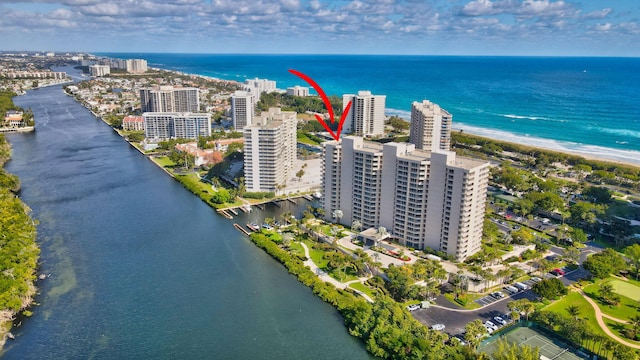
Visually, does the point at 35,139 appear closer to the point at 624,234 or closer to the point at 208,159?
the point at 208,159

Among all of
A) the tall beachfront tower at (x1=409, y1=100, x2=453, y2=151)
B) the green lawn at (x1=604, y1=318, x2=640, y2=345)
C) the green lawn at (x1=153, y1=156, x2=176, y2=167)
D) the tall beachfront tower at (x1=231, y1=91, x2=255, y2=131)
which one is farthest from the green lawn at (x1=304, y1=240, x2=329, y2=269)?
the tall beachfront tower at (x1=231, y1=91, x2=255, y2=131)

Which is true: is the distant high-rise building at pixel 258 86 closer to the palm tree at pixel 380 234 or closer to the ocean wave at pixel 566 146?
the ocean wave at pixel 566 146

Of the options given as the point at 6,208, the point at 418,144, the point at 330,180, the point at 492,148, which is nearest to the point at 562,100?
the point at 492,148

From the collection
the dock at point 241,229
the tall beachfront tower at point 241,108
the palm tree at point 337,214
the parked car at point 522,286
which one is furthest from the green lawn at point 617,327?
the tall beachfront tower at point 241,108

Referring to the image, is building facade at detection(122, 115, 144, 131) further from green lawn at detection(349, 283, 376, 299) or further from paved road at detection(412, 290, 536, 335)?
paved road at detection(412, 290, 536, 335)

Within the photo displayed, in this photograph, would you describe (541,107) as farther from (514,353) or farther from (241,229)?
(514,353)

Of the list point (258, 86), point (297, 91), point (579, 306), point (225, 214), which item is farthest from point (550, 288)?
point (258, 86)
